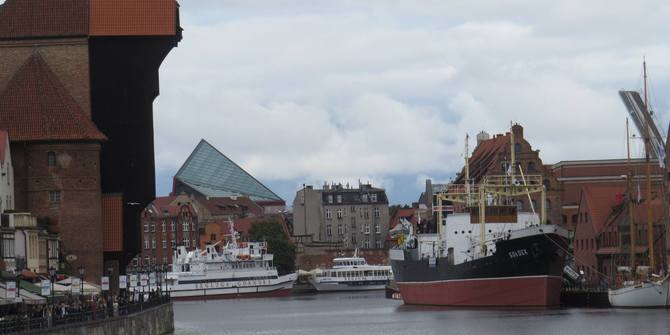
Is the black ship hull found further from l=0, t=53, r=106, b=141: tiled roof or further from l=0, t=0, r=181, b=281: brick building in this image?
l=0, t=53, r=106, b=141: tiled roof

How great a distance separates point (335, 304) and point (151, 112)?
120 ft

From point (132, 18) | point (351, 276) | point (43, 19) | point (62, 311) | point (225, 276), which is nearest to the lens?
point (62, 311)

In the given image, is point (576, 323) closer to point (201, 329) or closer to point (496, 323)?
point (496, 323)

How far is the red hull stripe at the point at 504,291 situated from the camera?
102750mm

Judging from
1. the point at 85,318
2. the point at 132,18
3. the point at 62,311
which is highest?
the point at 132,18

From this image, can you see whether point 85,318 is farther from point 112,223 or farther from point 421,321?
point 421,321

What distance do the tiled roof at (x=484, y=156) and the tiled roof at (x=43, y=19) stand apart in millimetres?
59305

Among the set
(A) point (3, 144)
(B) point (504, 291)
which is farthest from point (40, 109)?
(B) point (504, 291)

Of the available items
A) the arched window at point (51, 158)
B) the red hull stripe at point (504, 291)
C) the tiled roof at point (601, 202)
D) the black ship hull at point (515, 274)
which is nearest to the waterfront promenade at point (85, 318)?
the arched window at point (51, 158)

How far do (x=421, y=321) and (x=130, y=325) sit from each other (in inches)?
1019

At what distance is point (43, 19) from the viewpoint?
98.0 meters

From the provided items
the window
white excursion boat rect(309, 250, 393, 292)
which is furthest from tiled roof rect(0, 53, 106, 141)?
white excursion boat rect(309, 250, 393, 292)

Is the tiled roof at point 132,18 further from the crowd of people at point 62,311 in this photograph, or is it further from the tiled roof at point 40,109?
the crowd of people at point 62,311

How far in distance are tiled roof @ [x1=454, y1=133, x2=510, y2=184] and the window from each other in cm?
6319
